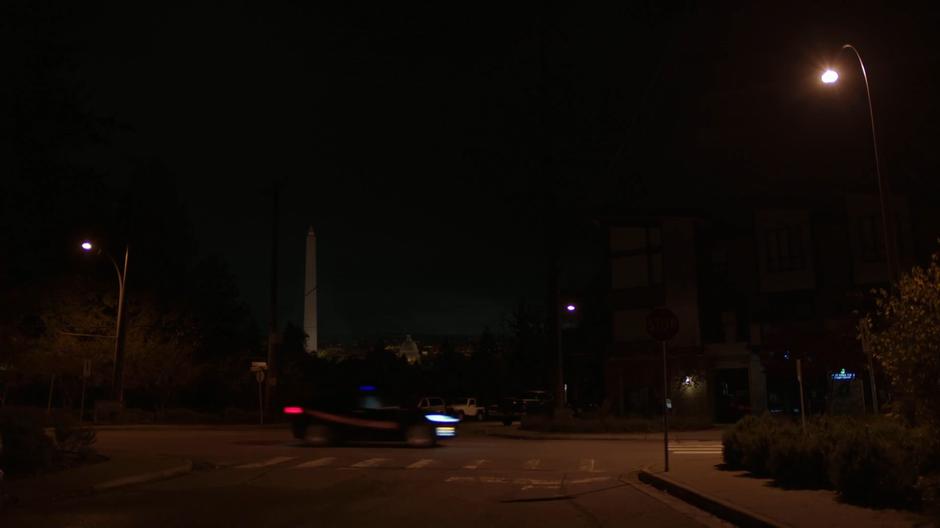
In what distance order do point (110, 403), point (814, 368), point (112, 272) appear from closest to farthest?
point (814, 368), point (110, 403), point (112, 272)

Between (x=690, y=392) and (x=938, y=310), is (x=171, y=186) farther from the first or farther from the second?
(x=938, y=310)

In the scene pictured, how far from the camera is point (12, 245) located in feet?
56.3

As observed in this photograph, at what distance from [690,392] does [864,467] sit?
30554mm

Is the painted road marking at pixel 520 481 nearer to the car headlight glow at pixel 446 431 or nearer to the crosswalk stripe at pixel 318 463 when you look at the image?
the crosswalk stripe at pixel 318 463

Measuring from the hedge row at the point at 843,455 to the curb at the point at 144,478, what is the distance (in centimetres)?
1050

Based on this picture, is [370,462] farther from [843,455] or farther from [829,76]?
[829,76]

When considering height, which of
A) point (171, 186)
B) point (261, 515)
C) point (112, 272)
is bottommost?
point (261, 515)

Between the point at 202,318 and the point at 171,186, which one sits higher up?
the point at 171,186

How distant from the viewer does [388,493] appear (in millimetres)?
12852

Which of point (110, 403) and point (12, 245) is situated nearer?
point (12, 245)

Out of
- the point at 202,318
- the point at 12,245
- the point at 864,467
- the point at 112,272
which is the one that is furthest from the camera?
the point at 202,318

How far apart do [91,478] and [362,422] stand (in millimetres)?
9709

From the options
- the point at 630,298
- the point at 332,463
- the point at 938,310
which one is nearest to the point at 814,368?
the point at 630,298

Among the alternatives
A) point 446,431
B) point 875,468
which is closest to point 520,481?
point 875,468
